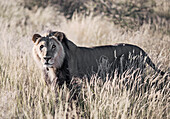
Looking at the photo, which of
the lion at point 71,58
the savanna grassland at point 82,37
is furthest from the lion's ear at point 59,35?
the savanna grassland at point 82,37

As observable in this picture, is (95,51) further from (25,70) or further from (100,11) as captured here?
(100,11)

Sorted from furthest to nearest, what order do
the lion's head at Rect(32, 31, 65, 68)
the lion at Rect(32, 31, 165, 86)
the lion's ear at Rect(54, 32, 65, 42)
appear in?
the lion's ear at Rect(54, 32, 65, 42) → the lion at Rect(32, 31, 165, 86) → the lion's head at Rect(32, 31, 65, 68)

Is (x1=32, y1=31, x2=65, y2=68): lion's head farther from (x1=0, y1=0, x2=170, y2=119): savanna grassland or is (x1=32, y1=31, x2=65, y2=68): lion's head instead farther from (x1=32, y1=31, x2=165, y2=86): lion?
(x1=0, y1=0, x2=170, y2=119): savanna grassland

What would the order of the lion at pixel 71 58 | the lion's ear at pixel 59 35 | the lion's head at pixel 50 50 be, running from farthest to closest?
the lion's ear at pixel 59 35, the lion at pixel 71 58, the lion's head at pixel 50 50

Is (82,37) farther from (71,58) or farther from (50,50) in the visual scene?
(50,50)

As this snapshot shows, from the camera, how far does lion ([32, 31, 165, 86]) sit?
129 inches

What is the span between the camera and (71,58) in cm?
364

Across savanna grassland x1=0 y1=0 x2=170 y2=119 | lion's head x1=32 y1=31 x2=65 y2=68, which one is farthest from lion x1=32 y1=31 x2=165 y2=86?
savanna grassland x1=0 y1=0 x2=170 y2=119

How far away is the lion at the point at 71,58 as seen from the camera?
10.8 ft

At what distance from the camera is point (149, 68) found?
4148 mm

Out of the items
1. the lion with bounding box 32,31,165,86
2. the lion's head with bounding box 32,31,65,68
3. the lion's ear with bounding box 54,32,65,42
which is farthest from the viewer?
the lion's ear with bounding box 54,32,65,42

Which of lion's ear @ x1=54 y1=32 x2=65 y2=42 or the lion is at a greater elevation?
lion's ear @ x1=54 y1=32 x2=65 y2=42

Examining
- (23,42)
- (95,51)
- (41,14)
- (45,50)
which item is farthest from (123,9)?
(45,50)

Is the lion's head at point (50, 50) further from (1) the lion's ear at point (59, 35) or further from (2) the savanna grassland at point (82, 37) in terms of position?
(2) the savanna grassland at point (82, 37)
